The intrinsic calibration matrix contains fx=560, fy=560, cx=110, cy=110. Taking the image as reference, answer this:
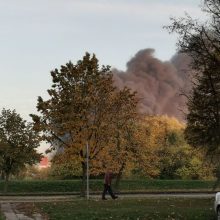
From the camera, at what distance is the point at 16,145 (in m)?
47.4

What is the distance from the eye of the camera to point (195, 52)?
81.5ft

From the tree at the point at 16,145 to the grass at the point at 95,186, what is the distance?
475 cm

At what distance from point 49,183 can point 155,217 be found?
122 feet

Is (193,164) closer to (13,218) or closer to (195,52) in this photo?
(195,52)

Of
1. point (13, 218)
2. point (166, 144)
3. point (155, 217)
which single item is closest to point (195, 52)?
point (155, 217)

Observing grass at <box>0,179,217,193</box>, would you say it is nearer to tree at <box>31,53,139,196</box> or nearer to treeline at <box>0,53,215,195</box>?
treeline at <box>0,53,215,195</box>

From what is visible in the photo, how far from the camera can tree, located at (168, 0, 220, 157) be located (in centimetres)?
2444

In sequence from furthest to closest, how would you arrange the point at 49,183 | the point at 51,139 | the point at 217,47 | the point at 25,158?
1. the point at 49,183
2. the point at 25,158
3. the point at 51,139
4. the point at 217,47

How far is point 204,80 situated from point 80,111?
1131 cm

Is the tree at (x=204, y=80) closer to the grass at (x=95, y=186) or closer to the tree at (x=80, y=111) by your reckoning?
the tree at (x=80, y=111)

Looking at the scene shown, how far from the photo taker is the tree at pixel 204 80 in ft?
80.2

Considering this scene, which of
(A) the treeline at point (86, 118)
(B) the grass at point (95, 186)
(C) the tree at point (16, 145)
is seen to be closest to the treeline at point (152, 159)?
(A) the treeline at point (86, 118)

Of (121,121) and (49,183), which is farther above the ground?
(121,121)

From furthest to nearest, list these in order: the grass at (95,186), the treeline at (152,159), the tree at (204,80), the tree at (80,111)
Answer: the grass at (95,186) → the treeline at (152,159) → the tree at (80,111) → the tree at (204,80)
